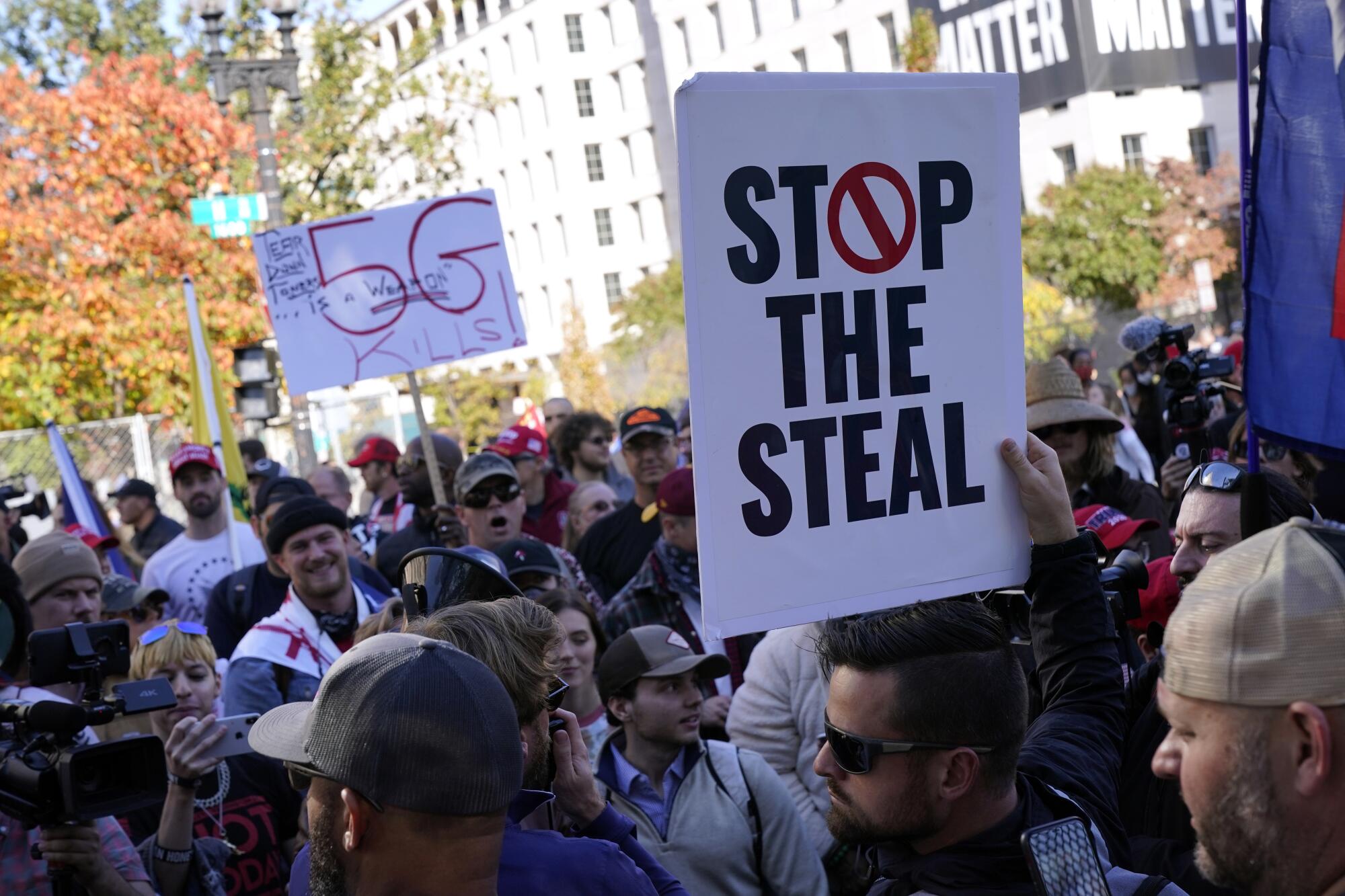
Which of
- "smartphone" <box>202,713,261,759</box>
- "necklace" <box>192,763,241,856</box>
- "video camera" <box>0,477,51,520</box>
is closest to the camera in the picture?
"smartphone" <box>202,713,261,759</box>

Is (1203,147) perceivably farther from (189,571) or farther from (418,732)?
(418,732)

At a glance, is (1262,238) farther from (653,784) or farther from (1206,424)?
(1206,424)

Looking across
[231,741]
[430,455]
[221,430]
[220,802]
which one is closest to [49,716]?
[231,741]

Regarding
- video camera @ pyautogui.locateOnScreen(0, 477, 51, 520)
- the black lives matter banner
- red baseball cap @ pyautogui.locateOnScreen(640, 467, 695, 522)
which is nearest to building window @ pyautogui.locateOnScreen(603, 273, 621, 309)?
the black lives matter banner

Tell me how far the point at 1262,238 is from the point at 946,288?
806 mm

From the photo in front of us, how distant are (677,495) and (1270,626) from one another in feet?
15.0

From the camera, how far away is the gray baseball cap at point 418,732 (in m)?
2.25

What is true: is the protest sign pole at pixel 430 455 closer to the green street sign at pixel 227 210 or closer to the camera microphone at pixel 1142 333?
the camera microphone at pixel 1142 333

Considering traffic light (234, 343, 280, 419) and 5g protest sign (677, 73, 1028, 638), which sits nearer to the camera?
5g protest sign (677, 73, 1028, 638)

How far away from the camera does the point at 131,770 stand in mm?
3621

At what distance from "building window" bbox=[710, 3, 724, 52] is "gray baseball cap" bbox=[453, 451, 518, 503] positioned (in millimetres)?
48554

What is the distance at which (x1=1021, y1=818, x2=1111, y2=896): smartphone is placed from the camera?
221cm

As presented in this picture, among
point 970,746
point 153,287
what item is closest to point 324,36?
point 153,287

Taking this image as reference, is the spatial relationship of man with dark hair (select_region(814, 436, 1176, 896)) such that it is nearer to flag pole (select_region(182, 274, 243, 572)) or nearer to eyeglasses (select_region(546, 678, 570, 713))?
eyeglasses (select_region(546, 678, 570, 713))
